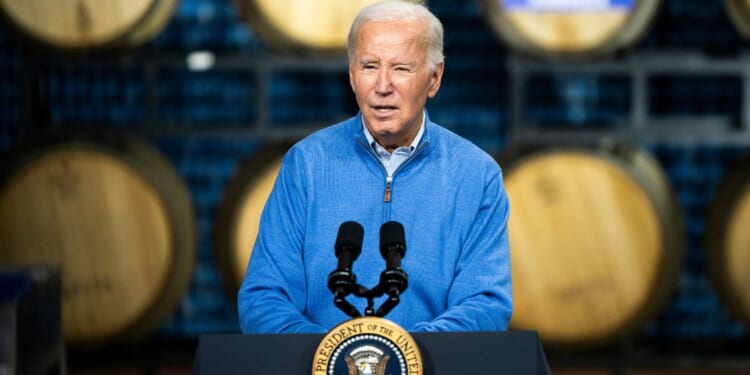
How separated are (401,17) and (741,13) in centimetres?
223

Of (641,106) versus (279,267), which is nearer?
(279,267)

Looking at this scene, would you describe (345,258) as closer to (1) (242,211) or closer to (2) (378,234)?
(2) (378,234)

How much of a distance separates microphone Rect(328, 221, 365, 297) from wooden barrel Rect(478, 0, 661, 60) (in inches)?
90.7

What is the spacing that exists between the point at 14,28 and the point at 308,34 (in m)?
0.97

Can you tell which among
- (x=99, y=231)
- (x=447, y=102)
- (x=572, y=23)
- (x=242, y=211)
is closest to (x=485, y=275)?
(x=242, y=211)

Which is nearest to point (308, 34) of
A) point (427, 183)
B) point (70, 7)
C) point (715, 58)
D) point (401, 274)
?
point (70, 7)

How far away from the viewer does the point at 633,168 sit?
3.80m

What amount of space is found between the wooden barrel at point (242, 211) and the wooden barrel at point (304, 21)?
0.35m

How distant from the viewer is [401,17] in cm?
195

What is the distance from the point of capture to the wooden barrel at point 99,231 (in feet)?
12.6

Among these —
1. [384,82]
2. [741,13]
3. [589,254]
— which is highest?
[741,13]

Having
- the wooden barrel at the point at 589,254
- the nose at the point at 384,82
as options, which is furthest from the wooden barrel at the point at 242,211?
the nose at the point at 384,82

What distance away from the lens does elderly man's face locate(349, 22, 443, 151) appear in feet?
6.40

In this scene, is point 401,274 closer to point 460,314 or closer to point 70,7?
point 460,314
